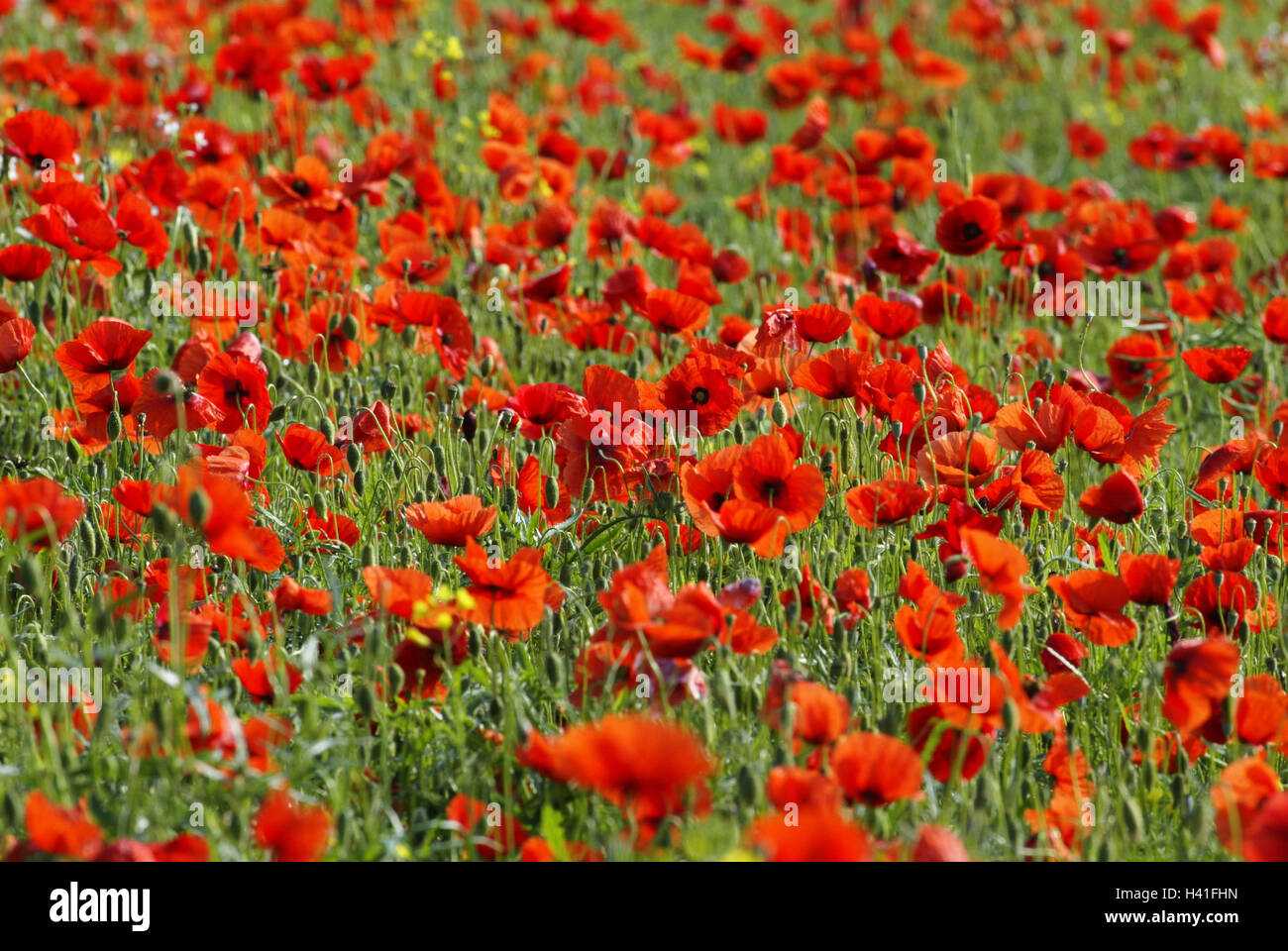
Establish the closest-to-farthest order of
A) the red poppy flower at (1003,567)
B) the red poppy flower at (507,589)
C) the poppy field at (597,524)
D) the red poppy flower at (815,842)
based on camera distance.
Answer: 1. the red poppy flower at (815,842)
2. the poppy field at (597,524)
3. the red poppy flower at (1003,567)
4. the red poppy flower at (507,589)

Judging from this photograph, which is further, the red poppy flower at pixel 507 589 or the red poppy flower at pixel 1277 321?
the red poppy flower at pixel 1277 321

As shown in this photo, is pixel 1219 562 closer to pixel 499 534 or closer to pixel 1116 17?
pixel 499 534

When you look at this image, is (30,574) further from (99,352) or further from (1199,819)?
(1199,819)

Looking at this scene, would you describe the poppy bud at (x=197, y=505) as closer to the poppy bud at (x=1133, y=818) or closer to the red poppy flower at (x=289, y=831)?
the red poppy flower at (x=289, y=831)

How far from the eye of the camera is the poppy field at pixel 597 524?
74.6 inches

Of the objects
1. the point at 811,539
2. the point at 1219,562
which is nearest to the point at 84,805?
the point at 811,539

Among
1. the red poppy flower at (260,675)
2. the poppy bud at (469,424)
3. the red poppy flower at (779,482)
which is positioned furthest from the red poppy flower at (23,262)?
the red poppy flower at (779,482)

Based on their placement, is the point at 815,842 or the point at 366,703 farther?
the point at 366,703

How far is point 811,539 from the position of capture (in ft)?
9.20

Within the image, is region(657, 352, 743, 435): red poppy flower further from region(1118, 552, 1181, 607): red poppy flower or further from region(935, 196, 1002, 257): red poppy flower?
region(935, 196, 1002, 257): red poppy flower

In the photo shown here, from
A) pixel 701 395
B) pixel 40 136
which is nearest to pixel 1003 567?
pixel 701 395

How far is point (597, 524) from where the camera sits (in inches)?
110

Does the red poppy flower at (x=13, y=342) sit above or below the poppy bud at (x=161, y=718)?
above

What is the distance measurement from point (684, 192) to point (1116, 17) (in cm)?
403
